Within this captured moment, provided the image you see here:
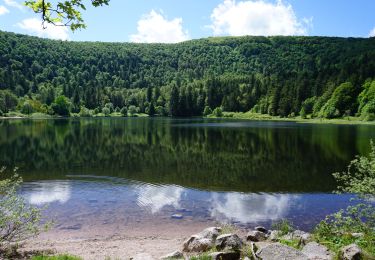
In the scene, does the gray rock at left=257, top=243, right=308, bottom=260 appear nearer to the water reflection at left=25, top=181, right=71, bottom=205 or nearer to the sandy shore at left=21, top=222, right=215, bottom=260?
the sandy shore at left=21, top=222, right=215, bottom=260

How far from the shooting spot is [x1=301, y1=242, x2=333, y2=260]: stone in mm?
12484

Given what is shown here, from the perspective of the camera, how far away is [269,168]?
134 feet

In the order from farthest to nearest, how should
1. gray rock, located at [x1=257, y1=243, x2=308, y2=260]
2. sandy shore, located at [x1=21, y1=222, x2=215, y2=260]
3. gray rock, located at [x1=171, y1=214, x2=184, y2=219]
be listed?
gray rock, located at [x1=171, y1=214, x2=184, y2=219] < sandy shore, located at [x1=21, y1=222, x2=215, y2=260] < gray rock, located at [x1=257, y1=243, x2=308, y2=260]

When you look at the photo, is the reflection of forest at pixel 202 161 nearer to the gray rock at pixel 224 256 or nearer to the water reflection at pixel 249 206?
the water reflection at pixel 249 206

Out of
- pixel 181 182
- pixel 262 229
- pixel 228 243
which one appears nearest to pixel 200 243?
pixel 228 243

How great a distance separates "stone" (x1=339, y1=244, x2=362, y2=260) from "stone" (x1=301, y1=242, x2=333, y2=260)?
0.56 metres

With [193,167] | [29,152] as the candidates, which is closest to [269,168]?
[193,167]

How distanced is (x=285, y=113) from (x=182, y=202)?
16683cm

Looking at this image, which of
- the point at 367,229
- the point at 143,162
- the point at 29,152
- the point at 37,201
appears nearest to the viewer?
the point at 367,229

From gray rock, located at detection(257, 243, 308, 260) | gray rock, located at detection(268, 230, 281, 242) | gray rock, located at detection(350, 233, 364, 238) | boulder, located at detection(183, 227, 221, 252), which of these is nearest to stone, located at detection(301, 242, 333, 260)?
gray rock, located at detection(257, 243, 308, 260)

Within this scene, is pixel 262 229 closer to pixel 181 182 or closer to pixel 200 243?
pixel 200 243

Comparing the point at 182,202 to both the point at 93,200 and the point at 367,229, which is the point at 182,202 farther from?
the point at 367,229

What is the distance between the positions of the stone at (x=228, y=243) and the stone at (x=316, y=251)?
241 cm

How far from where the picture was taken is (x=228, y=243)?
14.4 metres
